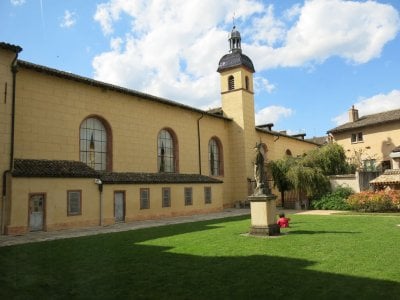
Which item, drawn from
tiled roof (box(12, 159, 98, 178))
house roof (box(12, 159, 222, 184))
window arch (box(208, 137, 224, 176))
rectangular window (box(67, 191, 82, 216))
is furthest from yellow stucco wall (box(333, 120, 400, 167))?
rectangular window (box(67, 191, 82, 216))

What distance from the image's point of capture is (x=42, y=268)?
8.23 metres

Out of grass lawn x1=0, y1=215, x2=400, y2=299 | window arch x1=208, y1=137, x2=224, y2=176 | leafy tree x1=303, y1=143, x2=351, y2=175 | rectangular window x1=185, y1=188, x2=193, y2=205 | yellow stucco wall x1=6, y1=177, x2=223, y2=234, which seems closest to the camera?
grass lawn x1=0, y1=215, x2=400, y2=299

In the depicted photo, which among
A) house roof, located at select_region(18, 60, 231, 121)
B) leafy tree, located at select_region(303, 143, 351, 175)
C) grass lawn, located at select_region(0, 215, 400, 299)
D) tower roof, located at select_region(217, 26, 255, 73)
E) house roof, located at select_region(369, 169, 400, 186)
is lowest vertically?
grass lawn, located at select_region(0, 215, 400, 299)

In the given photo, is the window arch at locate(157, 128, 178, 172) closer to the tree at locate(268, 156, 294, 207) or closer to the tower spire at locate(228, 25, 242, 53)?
the tree at locate(268, 156, 294, 207)

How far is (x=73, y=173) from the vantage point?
1709 cm

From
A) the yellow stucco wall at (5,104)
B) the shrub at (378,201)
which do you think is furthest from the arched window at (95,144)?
the shrub at (378,201)

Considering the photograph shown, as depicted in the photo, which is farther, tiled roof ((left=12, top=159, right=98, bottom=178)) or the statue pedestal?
tiled roof ((left=12, top=159, right=98, bottom=178))

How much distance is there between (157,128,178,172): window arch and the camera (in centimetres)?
2553

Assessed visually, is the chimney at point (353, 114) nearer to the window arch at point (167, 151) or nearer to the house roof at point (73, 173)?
the window arch at point (167, 151)

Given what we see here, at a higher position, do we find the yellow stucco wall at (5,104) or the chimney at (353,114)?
the chimney at (353,114)

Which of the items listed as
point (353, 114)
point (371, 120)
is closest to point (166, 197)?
point (371, 120)

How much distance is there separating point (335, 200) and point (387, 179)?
401 cm

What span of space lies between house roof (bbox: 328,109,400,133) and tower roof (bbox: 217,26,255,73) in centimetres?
1372

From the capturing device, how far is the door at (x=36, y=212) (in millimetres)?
15555
